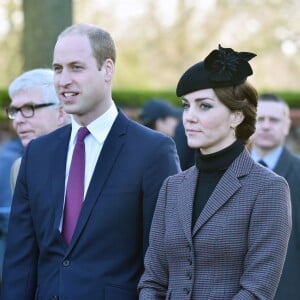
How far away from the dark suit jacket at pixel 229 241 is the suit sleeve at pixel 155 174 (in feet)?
0.77

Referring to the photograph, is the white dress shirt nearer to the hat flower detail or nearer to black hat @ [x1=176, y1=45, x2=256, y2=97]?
black hat @ [x1=176, y1=45, x2=256, y2=97]

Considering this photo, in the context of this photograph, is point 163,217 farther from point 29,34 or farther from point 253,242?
point 29,34

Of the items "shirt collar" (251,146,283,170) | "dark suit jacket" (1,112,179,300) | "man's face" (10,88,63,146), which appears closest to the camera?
"dark suit jacket" (1,112,179,300)

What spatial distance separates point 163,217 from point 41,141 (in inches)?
35.8

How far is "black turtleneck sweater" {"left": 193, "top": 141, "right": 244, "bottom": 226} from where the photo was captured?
4.10 metres

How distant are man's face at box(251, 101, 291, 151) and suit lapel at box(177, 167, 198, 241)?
2.77 metres

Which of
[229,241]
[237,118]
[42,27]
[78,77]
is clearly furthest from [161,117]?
[229,241]

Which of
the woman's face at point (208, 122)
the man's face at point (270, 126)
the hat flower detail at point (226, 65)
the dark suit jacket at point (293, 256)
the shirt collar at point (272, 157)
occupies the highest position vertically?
the hat flower detail at point (226, 65)

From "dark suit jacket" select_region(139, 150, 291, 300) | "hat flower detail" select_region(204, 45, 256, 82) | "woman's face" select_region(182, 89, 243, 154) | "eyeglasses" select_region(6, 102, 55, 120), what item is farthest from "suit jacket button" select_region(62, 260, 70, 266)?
"eyeglasses" select_region(6, 102, 55, 120)

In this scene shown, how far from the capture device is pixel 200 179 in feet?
13.7

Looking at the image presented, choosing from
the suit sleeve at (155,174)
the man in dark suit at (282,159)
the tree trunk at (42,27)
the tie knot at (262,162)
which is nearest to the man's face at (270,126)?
the man in dark suit at (282,159)

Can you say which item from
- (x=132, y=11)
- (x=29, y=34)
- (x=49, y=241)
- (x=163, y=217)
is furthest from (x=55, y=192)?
(x=132, y=11)

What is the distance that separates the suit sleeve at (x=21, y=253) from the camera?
464 cm

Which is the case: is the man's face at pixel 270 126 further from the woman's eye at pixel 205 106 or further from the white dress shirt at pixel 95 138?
the woman's eye at pixel 205 106
